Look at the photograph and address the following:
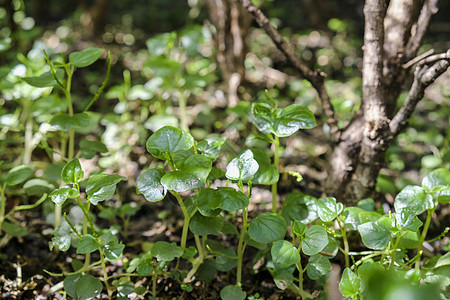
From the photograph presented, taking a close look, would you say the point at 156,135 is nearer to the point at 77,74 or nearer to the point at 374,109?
the point at 374,109

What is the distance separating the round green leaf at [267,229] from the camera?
97 cm

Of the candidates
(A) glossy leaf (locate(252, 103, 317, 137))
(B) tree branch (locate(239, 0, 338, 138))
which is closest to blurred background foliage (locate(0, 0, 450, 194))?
(B) tree branch (locate(239, 0, 338, 138))

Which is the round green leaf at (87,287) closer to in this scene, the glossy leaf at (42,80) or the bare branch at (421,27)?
the glossy leaf at (42,80)

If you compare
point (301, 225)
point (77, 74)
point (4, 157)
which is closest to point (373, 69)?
point (301, 225)

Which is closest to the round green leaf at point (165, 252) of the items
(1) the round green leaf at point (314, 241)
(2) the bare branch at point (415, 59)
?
(1) the round green leaf at point (314, 241)

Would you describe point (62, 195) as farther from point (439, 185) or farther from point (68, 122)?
point (439, 185)

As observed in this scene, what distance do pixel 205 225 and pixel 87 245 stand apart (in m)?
0.29

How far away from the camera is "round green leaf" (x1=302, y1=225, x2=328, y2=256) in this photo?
3.03 feet

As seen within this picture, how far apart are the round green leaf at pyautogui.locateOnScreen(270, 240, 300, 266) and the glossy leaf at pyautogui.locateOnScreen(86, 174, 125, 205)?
0.40 metres

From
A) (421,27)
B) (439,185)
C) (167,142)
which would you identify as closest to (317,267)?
(439,185)

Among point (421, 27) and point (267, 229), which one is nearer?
point (267, 229)

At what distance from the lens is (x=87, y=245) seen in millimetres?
975

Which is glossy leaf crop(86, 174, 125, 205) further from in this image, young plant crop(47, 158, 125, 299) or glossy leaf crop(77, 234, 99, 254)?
glossy leaf crop(77, 234, 99, 254)

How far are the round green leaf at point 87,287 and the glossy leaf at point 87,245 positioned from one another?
0.11 metres
